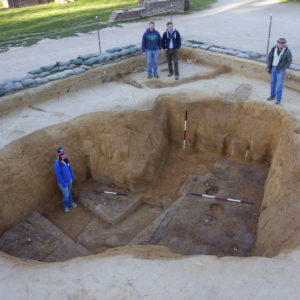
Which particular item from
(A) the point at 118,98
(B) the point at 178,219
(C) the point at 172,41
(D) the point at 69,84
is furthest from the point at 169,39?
(B) the point at 178,219

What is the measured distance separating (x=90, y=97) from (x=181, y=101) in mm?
2691

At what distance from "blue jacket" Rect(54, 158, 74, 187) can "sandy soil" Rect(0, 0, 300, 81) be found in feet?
14.8

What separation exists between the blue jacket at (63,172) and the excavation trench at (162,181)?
0.63 meters

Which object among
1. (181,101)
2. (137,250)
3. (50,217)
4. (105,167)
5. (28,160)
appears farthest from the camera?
(181,101)

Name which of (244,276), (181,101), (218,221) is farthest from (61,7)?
(244,276)

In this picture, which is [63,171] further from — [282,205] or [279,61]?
[279,61]

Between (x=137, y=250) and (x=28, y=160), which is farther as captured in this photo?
(x=28, y=160)

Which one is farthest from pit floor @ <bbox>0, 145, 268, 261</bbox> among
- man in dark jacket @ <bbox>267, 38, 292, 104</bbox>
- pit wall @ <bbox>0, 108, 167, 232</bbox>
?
man in dark jacket @ <bbox>267, 38, 292, 104</bbox>

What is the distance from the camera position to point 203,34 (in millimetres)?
13727

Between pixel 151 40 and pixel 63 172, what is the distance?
5.23 meters

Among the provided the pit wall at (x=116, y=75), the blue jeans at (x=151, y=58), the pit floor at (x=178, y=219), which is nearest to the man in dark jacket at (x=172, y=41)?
the blue jeans at (x=151, y=58)

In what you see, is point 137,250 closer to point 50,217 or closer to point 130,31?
point 50,217

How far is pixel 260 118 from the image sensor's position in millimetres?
8477

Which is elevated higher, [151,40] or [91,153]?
[151,40]
